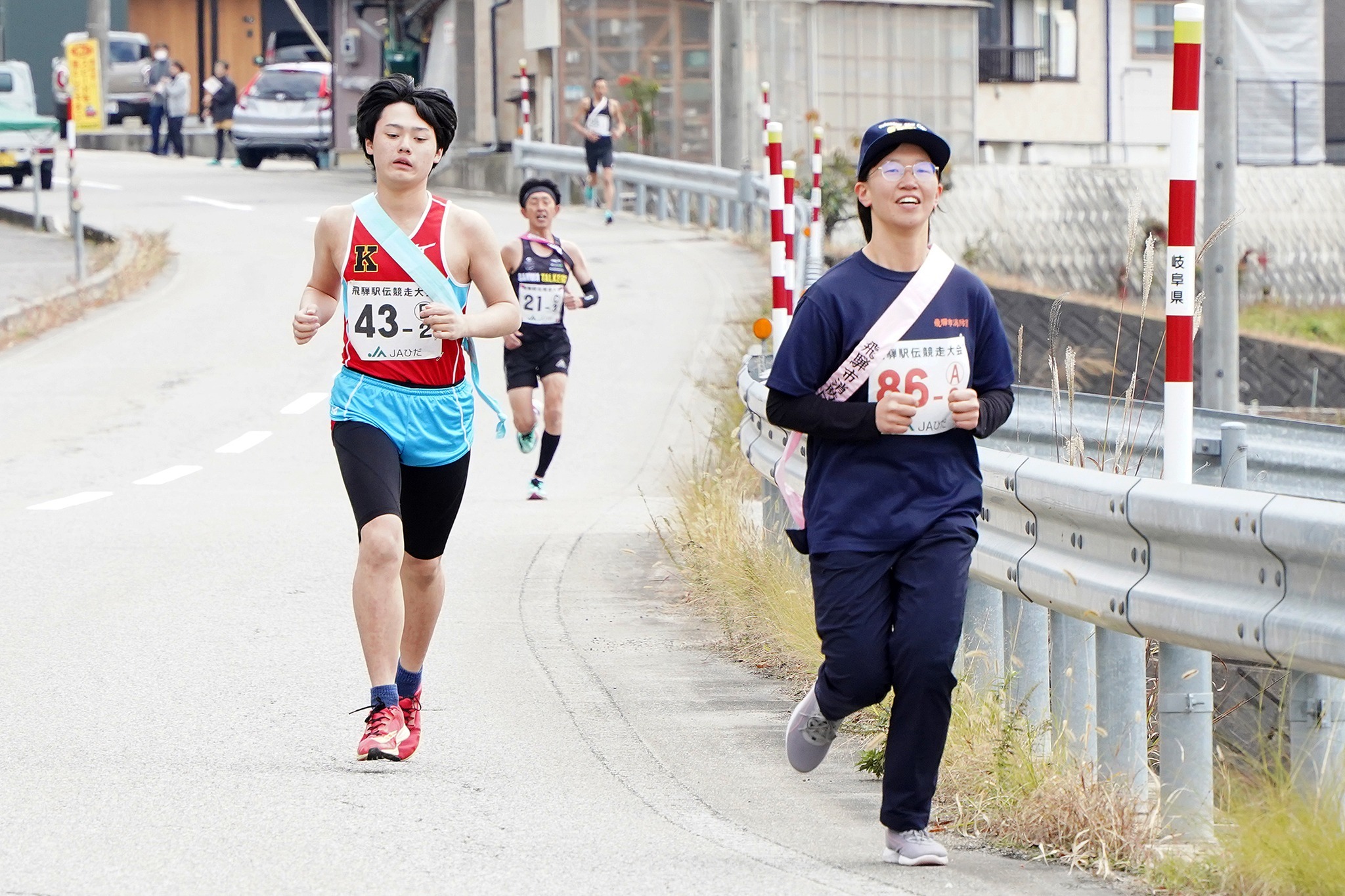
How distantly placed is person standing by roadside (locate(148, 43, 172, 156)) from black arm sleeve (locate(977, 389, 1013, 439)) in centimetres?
4209

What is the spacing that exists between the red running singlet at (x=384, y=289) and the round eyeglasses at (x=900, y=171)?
63.5 inches

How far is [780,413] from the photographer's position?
4977mm

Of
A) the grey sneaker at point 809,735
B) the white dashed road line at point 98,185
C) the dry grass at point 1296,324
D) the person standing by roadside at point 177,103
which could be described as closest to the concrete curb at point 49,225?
the white dashed road line at point 98,185

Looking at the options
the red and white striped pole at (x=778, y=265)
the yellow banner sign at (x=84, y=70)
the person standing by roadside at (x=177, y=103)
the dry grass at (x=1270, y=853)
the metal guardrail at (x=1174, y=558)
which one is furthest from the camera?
the person standing by roadside at (x=177, y=103)

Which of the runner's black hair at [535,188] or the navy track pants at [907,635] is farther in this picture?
the runner's black hair at [535,188]

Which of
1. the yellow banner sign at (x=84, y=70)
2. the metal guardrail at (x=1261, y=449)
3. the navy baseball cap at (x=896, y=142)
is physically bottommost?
the metal guardrail at (x=1261, y=449)

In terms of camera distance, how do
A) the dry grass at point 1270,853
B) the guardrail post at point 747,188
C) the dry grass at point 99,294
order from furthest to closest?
the guardrail post at point 747,188 → the dry grass at point 99,294 → the dry grass at point 1270,853

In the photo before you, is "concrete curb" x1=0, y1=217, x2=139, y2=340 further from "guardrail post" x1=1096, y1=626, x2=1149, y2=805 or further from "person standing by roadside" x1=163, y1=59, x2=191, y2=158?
"guardrail post" x1=1096, y1=626, x2=1149, y2=805

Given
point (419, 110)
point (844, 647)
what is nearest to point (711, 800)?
point (844, 647)

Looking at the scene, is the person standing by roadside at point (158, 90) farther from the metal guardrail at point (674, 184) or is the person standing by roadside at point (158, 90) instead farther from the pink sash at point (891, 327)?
the pink sash at point (891, 327)

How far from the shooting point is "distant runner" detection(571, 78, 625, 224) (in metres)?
28.9

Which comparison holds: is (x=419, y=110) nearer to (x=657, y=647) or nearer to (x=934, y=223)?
(x=657, y=647)

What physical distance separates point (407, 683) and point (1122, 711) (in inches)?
87.4

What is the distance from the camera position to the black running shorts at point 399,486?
6.00 m
